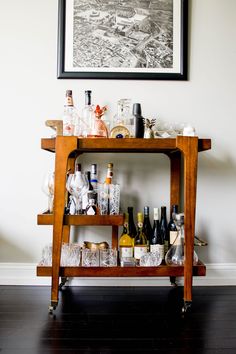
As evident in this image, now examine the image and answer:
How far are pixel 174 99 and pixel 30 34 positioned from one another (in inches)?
38.9

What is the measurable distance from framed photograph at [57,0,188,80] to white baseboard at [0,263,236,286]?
1224 mm

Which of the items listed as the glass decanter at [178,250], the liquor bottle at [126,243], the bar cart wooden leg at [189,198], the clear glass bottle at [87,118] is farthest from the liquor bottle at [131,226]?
the clear glass bottle at [87,118]

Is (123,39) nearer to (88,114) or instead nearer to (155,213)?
(88,114)

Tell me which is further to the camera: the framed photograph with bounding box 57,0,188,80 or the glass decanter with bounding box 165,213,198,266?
the framed photograph with bounding box 57,0,188,80

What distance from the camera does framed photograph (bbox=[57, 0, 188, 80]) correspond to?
206 centimetres

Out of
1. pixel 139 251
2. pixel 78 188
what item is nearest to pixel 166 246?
pixel 139 251

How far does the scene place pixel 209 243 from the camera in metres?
2.13

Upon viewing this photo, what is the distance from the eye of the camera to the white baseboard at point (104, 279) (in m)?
2.08

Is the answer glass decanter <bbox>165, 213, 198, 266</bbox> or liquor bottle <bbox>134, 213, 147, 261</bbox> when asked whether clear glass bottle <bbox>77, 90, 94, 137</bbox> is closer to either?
liquor bottle <bbox>134, 213, 147, 261</bbox>

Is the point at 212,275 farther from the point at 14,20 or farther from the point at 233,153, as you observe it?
the point at 14,20

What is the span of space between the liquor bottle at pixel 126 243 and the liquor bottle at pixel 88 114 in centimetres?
53

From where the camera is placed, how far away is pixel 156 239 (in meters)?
1.95

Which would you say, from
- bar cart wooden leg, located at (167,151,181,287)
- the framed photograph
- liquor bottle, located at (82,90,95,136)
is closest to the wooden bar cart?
liquor bottle, located at (82,90,95,136)

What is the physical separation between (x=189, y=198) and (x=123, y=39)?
109 cm
